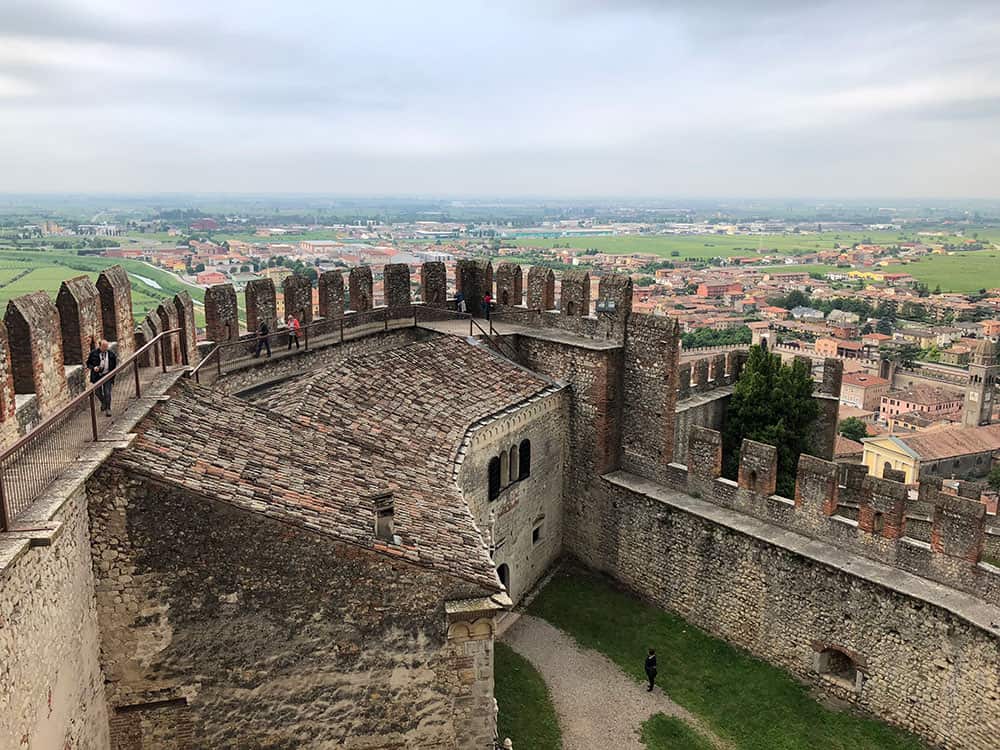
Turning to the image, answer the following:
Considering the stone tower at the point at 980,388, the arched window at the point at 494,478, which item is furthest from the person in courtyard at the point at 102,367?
the stone tower at the point at 980,388

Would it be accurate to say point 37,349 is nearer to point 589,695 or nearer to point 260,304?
point 260,304

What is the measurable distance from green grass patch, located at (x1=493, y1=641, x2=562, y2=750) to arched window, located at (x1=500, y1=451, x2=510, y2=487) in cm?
313

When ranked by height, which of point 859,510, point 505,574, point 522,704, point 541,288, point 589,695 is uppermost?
point 541,288

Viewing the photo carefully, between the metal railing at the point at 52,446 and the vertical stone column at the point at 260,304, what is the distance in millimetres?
4805

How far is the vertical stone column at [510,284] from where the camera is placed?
19562mm

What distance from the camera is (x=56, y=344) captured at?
8609mm

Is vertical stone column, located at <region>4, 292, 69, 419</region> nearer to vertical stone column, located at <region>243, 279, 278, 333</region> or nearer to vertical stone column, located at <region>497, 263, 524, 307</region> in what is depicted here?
vertical stone column, located at <region>243, 279, 278, 333</region>

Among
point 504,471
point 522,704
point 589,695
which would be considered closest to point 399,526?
point 522,704

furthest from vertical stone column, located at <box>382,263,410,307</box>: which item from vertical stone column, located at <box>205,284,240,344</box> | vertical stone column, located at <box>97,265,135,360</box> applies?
vertical stone column, located at <box>97,265,135,360</box>

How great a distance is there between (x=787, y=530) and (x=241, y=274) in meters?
28.4

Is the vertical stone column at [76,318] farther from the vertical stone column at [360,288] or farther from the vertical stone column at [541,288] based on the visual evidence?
the vertical stone column at [541,288]

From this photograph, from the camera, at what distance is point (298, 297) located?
15.8 meters

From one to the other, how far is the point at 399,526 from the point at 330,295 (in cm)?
837

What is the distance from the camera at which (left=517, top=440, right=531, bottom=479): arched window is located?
16453mm
